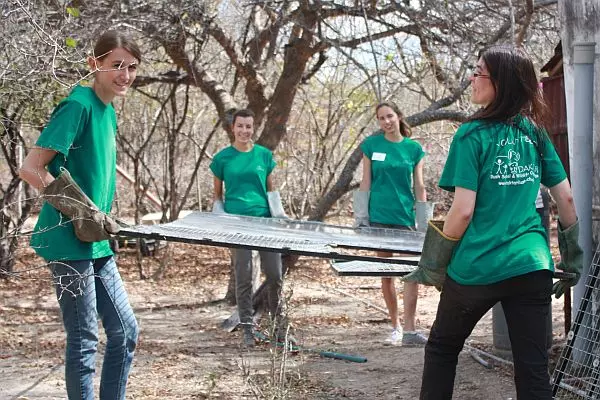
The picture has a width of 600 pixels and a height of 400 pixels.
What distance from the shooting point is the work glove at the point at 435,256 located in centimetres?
366

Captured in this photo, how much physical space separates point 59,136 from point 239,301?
11.6 ft

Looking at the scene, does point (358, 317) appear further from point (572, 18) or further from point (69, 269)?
point (69, 269)

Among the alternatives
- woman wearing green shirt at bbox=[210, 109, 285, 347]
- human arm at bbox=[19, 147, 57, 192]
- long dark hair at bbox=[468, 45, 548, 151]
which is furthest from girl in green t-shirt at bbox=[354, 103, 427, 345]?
human arm at bbox=[19, 147, 57, 192]

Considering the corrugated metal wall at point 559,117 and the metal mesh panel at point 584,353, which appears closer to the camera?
the metal mesh panel at point 584,353

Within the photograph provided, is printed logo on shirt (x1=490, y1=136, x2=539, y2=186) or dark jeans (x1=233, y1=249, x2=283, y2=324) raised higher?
printed logo on shirt (x1=490, y1=136, x2=539, y2=186)

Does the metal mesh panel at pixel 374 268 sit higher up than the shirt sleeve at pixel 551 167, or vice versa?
the shirt sleeve at pixel 551 167

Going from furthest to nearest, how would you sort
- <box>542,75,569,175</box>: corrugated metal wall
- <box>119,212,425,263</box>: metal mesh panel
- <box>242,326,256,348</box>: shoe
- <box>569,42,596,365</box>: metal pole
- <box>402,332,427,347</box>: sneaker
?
<box>242,326,256,348</box>: shoe
<box>402,332,427,347</box>: sneaker
<box>542,75,569,175</box>: corrugated metal wall
<box>569,42,596,365</box>: metal pole
<box>119,212,425,263</box>: metal mesh panel

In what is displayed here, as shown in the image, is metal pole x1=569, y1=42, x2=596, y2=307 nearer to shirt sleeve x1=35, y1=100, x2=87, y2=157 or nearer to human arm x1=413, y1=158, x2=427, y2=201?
human arm x1=413, y1=158, x2=427, y2=201

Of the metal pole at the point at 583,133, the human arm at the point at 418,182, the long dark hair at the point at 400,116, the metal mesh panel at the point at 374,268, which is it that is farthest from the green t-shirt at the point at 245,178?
the metal pole at the point at 583,133

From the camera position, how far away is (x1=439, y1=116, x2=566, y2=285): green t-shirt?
3.53 m

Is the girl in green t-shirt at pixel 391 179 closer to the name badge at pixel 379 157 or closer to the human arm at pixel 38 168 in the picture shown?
the name badge at pixel 379 157

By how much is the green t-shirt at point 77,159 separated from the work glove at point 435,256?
1420mm

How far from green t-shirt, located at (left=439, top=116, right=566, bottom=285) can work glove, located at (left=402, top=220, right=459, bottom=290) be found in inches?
2.2

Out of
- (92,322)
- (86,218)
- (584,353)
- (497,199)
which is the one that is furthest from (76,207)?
(584,353)
